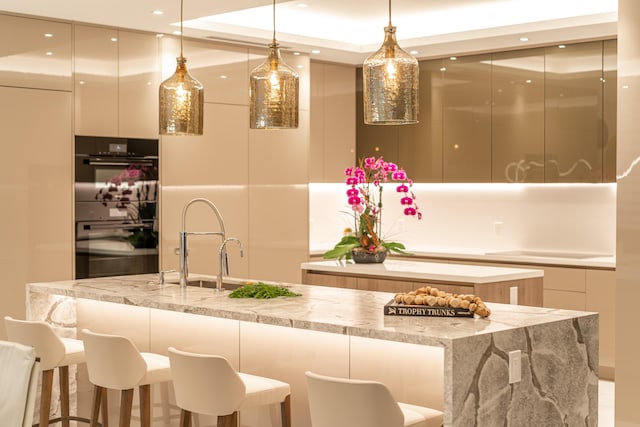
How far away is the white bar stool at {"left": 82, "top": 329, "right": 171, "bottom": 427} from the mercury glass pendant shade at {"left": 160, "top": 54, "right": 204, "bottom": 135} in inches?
42.5

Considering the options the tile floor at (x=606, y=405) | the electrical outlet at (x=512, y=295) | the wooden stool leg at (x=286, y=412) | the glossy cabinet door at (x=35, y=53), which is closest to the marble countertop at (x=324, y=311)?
the wooden stool leg at (x=286, y=412)

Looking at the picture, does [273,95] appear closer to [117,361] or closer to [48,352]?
[117,361]

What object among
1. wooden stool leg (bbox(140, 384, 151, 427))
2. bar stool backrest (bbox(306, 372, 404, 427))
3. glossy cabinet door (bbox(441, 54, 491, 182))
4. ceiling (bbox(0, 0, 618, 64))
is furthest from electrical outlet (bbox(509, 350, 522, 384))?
glossy cabinet door (bbox(441, 54, 491, 182))

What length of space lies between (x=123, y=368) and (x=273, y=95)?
4.37 ft

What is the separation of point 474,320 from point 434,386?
0.29 m

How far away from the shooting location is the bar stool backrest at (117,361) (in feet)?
12.3

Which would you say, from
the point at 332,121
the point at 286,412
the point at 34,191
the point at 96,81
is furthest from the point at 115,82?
the point at 286,412

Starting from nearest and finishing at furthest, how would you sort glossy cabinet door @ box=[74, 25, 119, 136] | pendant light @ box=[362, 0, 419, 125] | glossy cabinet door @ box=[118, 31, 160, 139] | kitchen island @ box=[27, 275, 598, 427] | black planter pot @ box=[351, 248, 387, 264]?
kitchen island @ box=[27, 275, 598, 427], pendant light @ box=[362, 0, 419, 125], black planter pot @ box=[351, 248, 387, 264], glossy cabinet door @ box=[74, 25, 119, 136], glossy cabinet door @ box=[118, 31, 160, 139]

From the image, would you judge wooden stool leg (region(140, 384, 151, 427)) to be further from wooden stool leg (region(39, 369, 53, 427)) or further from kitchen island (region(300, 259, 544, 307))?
kitchen island (region(300, 259, 544, 307))

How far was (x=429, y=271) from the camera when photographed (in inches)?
221

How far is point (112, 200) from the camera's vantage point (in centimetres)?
633

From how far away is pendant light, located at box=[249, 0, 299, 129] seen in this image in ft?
12.9

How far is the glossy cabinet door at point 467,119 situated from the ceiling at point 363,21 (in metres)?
0.18

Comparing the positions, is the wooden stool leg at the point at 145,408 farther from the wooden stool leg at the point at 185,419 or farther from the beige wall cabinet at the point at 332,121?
the beige wall cabinet at the point at 332,121
